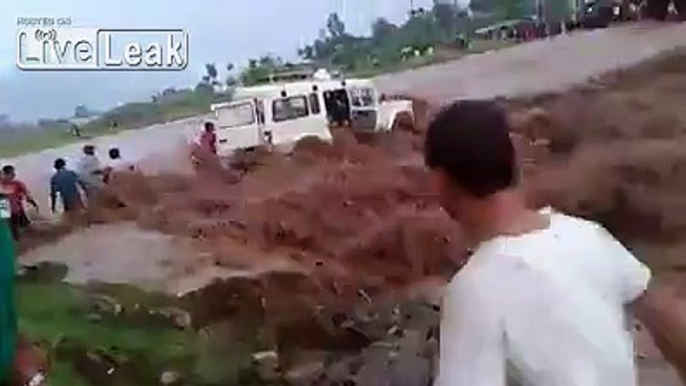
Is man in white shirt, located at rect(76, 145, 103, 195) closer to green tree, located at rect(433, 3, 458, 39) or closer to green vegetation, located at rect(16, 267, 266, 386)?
green vegetation, located at rect(16, 267, 266, 386)

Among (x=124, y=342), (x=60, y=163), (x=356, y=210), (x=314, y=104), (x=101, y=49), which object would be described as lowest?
(x=124, y=342)

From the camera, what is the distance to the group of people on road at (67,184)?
246 cm

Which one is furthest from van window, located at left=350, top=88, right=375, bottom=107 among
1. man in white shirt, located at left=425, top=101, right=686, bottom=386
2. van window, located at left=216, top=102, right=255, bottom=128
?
man in white shirt, located at left=425, top=101, right=686, bottom=386

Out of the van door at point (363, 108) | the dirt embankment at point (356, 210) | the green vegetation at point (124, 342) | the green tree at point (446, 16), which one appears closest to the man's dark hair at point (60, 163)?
the dirt embankment at point (356, 210)

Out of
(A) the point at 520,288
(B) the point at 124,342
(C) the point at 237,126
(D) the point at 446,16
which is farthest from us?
(D) the point at 446,16

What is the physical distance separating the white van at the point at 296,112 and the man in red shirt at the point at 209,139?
0.4 inches

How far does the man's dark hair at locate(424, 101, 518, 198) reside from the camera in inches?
52.7

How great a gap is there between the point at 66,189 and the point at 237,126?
0.36 meters

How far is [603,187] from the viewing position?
2.55m

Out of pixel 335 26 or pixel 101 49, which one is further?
pixel 335 26

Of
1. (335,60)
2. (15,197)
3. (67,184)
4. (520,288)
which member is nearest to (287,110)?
(335,60)

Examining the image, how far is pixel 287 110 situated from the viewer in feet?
8.43

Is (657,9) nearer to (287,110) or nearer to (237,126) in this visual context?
(287,110)

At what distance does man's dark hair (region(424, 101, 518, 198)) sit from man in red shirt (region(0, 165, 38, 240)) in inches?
51.3
